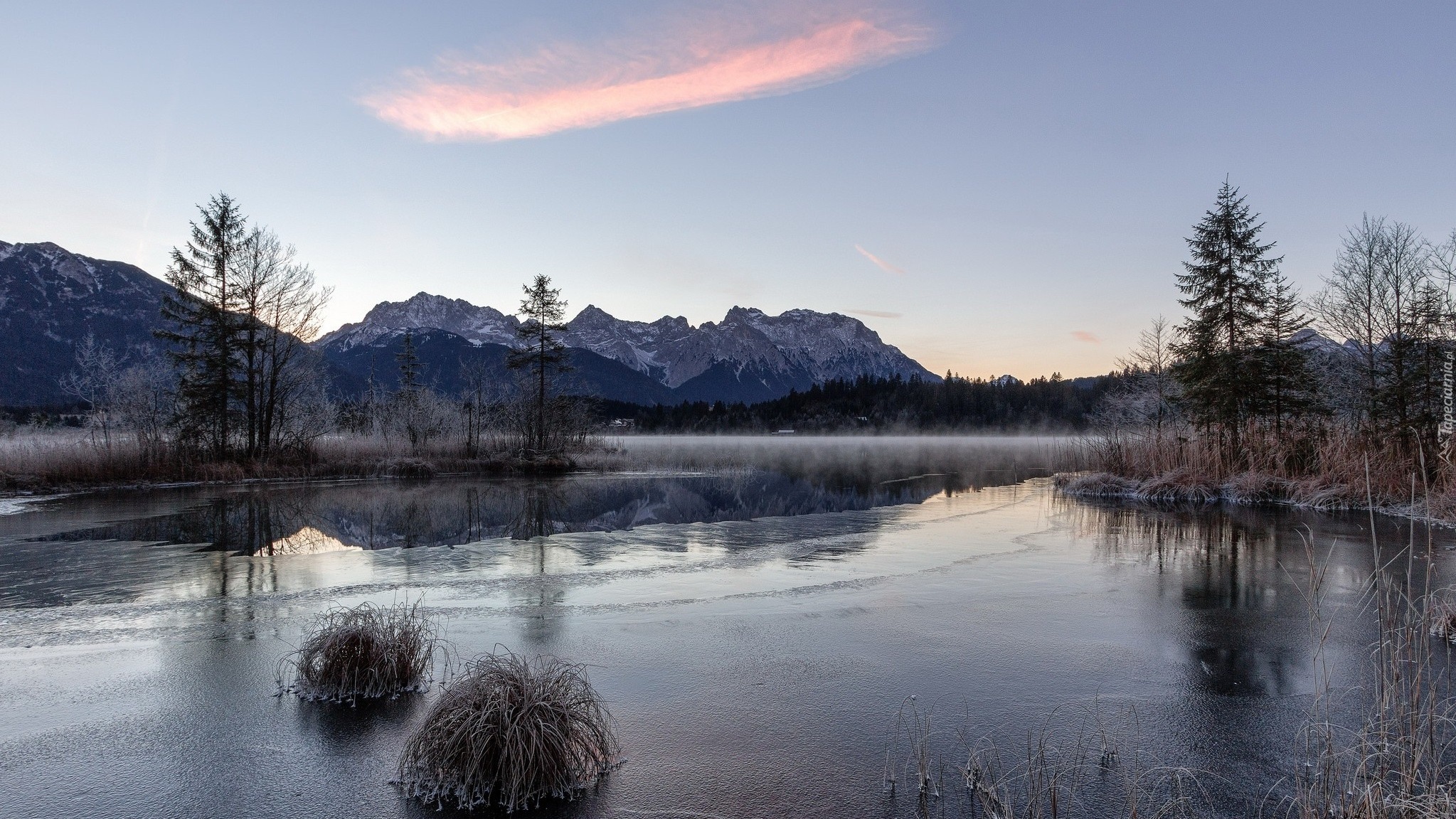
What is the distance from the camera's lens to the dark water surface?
4.99 metres

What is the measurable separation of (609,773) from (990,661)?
13.5ft

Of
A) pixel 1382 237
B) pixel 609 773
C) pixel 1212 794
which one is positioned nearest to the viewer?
pixel 1212 794

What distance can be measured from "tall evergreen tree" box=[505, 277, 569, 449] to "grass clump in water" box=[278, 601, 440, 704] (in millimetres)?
34673

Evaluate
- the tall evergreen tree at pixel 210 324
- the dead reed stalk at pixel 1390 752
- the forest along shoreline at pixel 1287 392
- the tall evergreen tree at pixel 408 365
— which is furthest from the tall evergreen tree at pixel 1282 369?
A: the tall evergreen tree at pixel 408 365

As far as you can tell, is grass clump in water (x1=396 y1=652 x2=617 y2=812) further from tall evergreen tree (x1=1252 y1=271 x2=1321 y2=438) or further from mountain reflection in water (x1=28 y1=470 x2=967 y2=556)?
tall evergreen tree (x1=1252 y1=271 x2=1321 y2=438)

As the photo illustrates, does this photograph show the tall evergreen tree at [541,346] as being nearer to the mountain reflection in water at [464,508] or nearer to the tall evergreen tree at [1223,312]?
the mountain reflection in water at [464,508]

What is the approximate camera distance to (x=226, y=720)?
5.86 metres

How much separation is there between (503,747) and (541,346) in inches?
1599

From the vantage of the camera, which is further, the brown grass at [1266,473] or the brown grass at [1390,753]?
the brown grass at [1266,473]

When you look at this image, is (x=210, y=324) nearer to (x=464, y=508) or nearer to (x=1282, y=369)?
(x=464, y=508)

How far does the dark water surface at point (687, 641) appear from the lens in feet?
16.4

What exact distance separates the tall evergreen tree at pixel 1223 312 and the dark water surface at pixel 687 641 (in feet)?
36.6

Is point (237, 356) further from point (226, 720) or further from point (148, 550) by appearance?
point (226, 720)

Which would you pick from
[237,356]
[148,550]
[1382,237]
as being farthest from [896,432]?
[148,550]
